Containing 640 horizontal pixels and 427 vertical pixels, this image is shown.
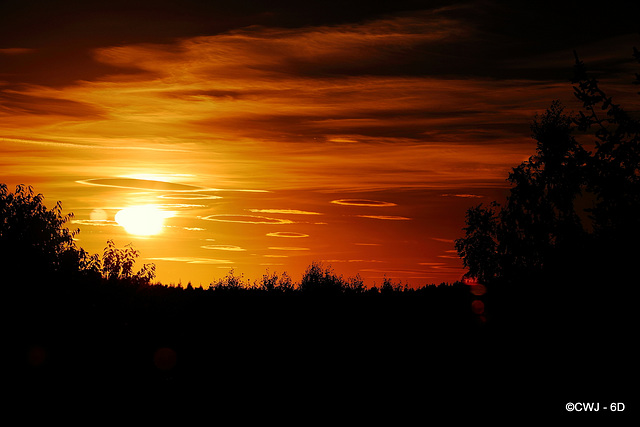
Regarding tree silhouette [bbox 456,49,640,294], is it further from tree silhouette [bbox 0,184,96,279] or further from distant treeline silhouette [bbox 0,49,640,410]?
tree silhouette [bbox 0,184,96,279]

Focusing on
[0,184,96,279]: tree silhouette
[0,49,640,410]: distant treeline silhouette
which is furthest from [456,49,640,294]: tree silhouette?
[0,184,96,279]: tree silhouette

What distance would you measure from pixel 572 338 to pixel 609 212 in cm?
551

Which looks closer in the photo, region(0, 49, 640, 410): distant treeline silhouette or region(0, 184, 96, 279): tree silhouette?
region(0, 49, 640, 410): distant treeline silhouette

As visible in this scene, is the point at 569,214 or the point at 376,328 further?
the point at 569,214

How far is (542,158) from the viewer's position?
55.9 meters

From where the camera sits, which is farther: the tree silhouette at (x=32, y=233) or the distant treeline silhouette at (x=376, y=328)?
the tree silhouette at (x=32, y=233)

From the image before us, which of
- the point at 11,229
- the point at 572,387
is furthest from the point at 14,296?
the point at 11,229

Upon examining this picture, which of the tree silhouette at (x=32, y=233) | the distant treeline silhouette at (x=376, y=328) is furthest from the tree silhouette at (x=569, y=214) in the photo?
the tree silhouette at (x=32, y=233)

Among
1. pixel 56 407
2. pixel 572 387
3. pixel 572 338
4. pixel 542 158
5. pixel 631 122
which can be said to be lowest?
pixel 56 407

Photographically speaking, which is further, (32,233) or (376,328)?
(32,233)

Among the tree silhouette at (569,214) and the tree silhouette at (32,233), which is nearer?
the tree silhouette at (569,214)

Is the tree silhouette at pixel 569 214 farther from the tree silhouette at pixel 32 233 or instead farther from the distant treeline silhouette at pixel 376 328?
the tree silhouette at pixel 32 233

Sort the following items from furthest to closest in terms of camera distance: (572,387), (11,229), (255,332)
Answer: (11,229)
(255,332)
(572,387)

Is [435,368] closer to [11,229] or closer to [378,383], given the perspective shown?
[378,383]
